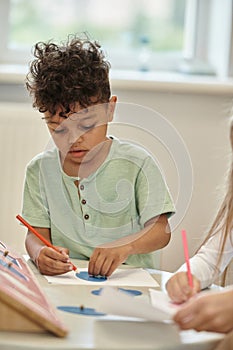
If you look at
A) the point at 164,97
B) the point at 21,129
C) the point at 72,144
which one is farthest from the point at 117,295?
the point at 164,97

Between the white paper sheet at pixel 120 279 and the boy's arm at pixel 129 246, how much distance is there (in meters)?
0.02

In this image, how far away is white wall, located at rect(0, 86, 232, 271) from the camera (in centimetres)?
234

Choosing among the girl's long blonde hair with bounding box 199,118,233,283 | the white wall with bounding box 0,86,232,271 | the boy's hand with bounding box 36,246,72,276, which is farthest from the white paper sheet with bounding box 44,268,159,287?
the white wall with bounding box 0,86,232,271

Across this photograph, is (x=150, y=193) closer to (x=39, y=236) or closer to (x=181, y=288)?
(x=39, y=236)

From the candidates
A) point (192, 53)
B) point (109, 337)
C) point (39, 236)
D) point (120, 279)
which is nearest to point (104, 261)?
point (120, 279)

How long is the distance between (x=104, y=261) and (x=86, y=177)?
256mm

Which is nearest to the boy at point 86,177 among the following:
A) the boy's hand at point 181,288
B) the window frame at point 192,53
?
the boy's hand at point 181,288

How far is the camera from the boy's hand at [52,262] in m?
1.34

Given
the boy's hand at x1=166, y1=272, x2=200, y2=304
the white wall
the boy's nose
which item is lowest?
the white wall

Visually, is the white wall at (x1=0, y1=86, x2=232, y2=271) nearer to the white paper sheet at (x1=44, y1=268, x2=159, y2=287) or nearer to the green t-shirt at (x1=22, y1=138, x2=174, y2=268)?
the green t-shirt at (x1=22, y1=138, x2=174, y2=268)

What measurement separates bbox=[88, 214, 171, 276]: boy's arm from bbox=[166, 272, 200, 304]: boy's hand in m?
0.14

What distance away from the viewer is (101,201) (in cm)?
157

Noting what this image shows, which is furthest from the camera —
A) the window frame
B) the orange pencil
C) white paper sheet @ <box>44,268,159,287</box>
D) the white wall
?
the window frame

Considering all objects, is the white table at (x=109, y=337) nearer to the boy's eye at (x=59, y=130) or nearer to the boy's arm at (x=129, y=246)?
the boy's arm at (x=129, y=246)
